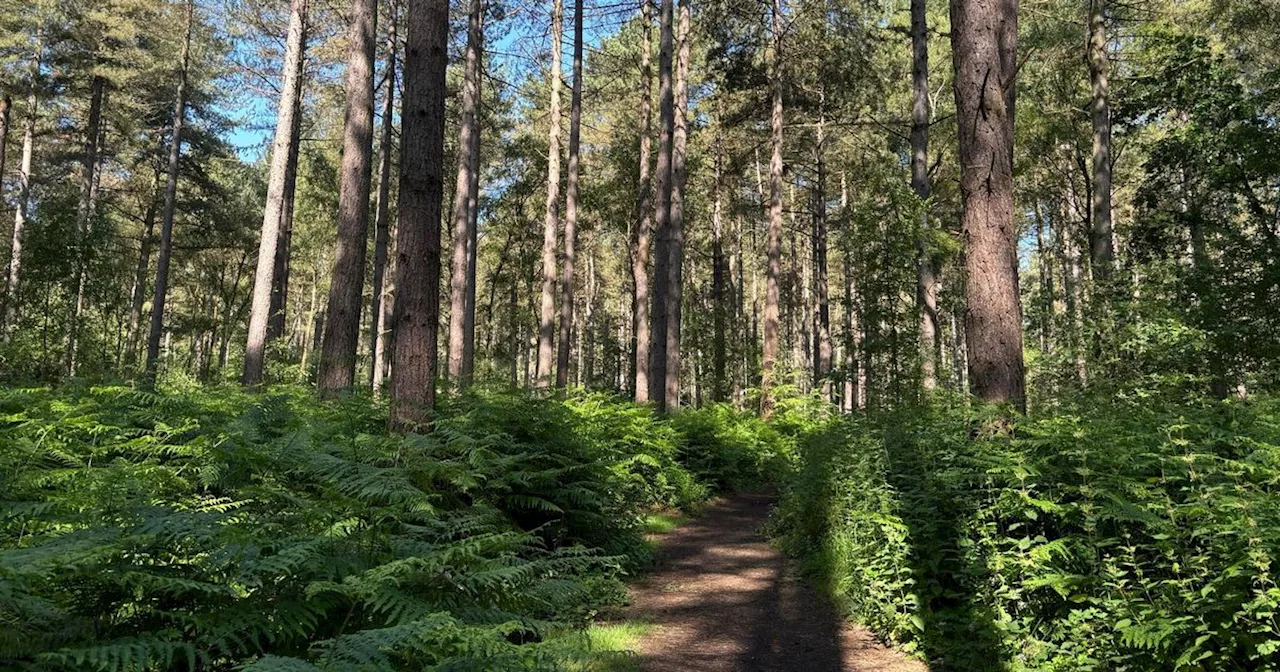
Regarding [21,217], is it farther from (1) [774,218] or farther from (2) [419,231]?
(2) [419,231]

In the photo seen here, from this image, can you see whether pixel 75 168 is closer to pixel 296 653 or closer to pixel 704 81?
pixel 704 81

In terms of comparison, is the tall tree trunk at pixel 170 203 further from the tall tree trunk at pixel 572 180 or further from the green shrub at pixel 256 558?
the green shrub at pixel 256 558

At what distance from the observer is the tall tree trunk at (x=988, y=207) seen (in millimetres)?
6117

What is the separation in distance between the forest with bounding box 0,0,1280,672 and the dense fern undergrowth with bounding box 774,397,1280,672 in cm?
3

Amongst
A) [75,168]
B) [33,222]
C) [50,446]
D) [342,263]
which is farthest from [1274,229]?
[75,168]

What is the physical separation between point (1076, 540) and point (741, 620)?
292 centimetres

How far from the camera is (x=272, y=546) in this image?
10.2 ft

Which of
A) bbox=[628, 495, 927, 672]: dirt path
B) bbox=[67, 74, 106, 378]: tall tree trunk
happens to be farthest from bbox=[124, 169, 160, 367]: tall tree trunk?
bbox=[628, 495, 927, 672]: dirt path

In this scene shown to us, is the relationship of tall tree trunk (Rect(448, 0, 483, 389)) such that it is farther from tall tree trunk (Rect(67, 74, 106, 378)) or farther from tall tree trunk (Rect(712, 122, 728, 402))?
tall tree trunk (Rect(712, 122, 728, 402))

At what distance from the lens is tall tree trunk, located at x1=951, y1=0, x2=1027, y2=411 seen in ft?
20.1

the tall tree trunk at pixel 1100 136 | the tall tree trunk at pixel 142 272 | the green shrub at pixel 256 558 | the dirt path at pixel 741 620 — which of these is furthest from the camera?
the tall tree trunk at pixel 142 272

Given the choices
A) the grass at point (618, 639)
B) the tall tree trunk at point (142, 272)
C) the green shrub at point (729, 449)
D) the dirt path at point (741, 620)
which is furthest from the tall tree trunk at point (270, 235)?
the tall tree trunk at point (142, 272)

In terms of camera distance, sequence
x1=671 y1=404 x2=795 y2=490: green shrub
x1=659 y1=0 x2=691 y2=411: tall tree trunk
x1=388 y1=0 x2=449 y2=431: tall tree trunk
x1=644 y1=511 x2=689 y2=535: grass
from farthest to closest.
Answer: x1=659 y1=0 x2=691 y2=411: tall tree trunk < x1=671 y1=404 x2=795 y2=490: green shrub < x1=644 y1=511 x2=689 y2=535: grass < x1=388 y1=0 x2=449 y2=431: tall tree trunk

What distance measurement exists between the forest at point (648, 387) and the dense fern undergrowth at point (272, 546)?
3cm
